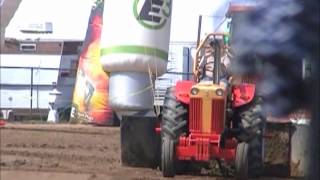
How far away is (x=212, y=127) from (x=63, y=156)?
11.9 feet

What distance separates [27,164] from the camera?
1150cm

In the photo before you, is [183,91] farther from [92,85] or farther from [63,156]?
[92,85]

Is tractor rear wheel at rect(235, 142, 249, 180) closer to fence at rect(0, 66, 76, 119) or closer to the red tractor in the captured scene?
the red tractor

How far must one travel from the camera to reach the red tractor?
10.1 m

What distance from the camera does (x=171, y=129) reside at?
10.4 metres

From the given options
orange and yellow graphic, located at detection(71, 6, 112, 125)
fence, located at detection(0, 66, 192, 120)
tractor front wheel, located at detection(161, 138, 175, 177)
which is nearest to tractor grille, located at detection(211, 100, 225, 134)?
tractor front wheel, located at detection(161, 138, 175, 177)

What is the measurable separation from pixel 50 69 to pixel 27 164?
1745 cm

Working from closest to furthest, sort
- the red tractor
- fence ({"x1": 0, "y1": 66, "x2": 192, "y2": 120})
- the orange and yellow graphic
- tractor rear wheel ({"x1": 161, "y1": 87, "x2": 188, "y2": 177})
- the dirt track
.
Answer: the red tractor → tractor rear wheel ({"x1": 161, "y1": 87, "x2": 188, "y2": 177}) → the dirt track → the orange and yellow graphic → fence ({"x1": 0, "y1": 66, "x2": 192, "y2": 120})

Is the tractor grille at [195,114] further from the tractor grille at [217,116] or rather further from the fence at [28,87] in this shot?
the fence at [28,87]

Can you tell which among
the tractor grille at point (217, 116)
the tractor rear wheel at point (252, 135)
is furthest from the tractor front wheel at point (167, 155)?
the tractor rear wheel at point (252, 135)

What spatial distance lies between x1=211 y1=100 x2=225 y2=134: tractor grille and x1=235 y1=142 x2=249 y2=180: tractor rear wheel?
1.26 feet

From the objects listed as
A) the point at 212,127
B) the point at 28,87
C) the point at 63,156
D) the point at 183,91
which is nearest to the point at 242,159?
the point at 212,127

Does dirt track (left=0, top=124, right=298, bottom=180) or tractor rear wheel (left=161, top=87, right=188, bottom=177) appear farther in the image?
dirt track (left=0, top=124, right=298, bottom=180)

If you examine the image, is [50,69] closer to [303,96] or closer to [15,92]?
[15,92]
